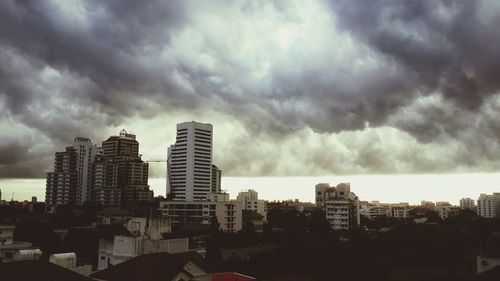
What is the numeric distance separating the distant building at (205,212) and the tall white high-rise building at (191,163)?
1924 inches

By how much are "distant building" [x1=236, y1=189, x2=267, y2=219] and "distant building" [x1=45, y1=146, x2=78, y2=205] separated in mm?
59231

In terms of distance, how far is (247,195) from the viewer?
546 ft

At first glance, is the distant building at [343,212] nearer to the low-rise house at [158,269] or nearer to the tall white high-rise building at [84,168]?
the tall white high-rise building at [84,168]

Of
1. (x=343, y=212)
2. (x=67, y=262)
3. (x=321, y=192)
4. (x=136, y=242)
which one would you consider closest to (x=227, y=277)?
(x=136, y=242)

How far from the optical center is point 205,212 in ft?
335

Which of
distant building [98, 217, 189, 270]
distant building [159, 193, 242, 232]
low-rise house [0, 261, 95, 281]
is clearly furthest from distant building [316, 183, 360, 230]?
low-rise house [0, 261, 95, 281]

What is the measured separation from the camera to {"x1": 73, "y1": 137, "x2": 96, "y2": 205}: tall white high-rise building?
161 meters

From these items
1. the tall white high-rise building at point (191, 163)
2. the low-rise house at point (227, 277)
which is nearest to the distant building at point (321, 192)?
the tall white high-rise building at point (191, 163)

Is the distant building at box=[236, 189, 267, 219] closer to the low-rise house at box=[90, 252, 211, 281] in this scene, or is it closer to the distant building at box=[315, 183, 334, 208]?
the distant building at box=[315, 183, 334, 208]

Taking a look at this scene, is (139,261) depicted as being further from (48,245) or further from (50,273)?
(48,245)

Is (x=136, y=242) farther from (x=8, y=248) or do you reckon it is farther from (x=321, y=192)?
(x=321, y=192)

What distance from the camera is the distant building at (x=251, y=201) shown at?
161 metres

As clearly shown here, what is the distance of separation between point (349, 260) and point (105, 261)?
3095 centimetres

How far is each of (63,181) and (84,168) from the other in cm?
910
